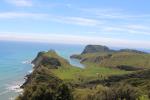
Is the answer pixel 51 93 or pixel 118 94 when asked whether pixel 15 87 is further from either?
pixel 51 93

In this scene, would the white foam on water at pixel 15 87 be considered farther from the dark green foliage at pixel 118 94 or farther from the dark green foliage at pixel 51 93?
the dark green foliage at pixel 51 93

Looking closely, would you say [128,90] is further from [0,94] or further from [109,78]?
[109,78]

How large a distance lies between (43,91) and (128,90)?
2997 centimetres

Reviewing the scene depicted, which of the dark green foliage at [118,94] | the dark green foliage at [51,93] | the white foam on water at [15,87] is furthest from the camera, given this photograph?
the white foam on water at [15,87]

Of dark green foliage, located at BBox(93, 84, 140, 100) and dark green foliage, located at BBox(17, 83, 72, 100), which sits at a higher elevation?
dark green foliage, located at BBox(17, 83, 72, 100)

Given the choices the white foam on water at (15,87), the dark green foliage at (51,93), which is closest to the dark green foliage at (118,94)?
the dark green foliage at (51,93)

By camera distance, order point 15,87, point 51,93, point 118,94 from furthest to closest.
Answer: point 15,87
point 118,94
point 51,93

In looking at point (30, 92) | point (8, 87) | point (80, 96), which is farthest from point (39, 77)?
point (30, 92)

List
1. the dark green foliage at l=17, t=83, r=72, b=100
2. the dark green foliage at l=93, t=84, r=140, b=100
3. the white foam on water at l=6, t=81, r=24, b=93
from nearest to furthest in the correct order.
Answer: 1. the dark green foliage at l=17, t=83, r=72, b=100
2. the dark green foliage at l=93, t=84, r=140, b=100
3. the white foam on water at l=6, t=81, r=24, b=93

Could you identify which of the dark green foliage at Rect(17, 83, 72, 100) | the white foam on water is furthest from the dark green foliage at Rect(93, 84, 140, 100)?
the white foam on water

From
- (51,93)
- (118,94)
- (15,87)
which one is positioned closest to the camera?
(51,93)

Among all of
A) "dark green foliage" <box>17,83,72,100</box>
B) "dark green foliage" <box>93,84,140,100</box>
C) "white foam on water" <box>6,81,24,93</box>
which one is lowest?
"white foam on water" <box>6,81,24,93</box>

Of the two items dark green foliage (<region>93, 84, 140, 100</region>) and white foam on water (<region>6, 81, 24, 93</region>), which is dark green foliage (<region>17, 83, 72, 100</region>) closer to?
dark green foliage (<region>93, 84, 140, 100</region>)

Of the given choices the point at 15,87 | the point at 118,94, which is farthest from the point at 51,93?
the point at 15,87
